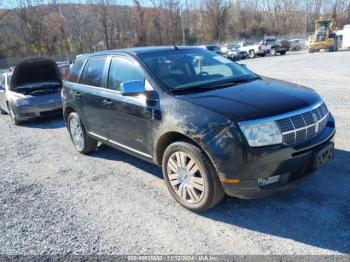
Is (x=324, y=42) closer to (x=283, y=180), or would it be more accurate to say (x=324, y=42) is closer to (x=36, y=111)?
(x=36, y=111)

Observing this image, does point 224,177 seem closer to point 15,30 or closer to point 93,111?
point 93,111

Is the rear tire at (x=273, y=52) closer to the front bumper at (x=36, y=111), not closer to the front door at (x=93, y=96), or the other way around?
the front bumper at (x=36, y=111)

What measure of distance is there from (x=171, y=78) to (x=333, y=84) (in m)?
8.15

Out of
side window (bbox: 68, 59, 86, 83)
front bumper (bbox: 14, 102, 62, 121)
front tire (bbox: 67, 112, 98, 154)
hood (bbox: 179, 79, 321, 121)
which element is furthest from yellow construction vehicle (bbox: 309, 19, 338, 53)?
hood (bbox: 179, 79, 321, 121)

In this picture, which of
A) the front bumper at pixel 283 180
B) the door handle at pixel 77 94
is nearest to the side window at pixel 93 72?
the door handle at pixel 77 94

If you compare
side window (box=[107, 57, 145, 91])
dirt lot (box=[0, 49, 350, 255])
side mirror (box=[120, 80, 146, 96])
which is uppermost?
side window (box=[107, 57, 145, 91])

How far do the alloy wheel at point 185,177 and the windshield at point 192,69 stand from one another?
832 mm

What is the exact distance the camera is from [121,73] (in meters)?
4.40

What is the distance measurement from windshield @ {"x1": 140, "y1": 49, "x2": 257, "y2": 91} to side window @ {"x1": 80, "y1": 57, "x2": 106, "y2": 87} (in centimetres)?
92

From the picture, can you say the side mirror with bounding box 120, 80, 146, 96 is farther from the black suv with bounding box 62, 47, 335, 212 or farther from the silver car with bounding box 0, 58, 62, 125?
the silver car with bounding box 0, 58, 62, 125

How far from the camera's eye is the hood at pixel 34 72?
954 centimetres

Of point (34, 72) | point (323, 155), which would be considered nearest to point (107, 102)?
point (323, 155)

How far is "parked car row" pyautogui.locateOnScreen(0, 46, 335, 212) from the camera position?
2.99 m

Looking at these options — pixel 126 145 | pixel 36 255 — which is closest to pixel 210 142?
pixel 126 145
